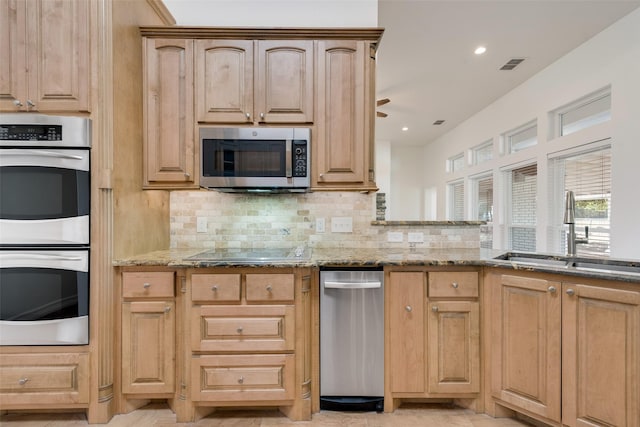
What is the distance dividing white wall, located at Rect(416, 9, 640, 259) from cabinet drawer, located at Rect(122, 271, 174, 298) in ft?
12.8

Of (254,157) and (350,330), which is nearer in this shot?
(350,330)

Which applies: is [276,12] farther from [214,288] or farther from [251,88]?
[214,288]

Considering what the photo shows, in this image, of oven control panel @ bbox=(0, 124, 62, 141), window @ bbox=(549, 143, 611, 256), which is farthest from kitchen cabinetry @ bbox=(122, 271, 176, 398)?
window @ bbox=(549, 143, 611, 256)

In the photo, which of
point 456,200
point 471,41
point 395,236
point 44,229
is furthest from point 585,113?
point 44,229

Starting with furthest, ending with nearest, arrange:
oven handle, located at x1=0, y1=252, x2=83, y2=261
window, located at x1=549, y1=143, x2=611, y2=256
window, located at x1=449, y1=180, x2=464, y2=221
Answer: window, located at x1=449, y1=180, x2=464, y2=221
window, located at x1=549, y1=143, x2=611, y2=256
oven handle, located at x1=0, y1=252, x2=83, y2=261

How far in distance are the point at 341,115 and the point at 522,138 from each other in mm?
4048

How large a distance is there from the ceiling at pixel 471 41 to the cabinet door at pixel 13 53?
8.59ft

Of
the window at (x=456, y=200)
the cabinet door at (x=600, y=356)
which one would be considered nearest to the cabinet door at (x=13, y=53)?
the cabinet door at (x=600, y=356)

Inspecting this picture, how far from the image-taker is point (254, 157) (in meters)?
2.17

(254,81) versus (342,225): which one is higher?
(254,81)

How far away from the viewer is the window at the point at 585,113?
3.36 metres

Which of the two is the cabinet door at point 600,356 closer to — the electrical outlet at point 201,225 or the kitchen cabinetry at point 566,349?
the kitchen cabinetry at point 566,349

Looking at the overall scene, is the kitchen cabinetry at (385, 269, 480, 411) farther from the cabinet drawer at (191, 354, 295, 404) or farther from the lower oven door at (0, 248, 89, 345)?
the lower oven door at (0, 248, 89, 345)

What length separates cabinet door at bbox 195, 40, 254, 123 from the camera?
219cm
